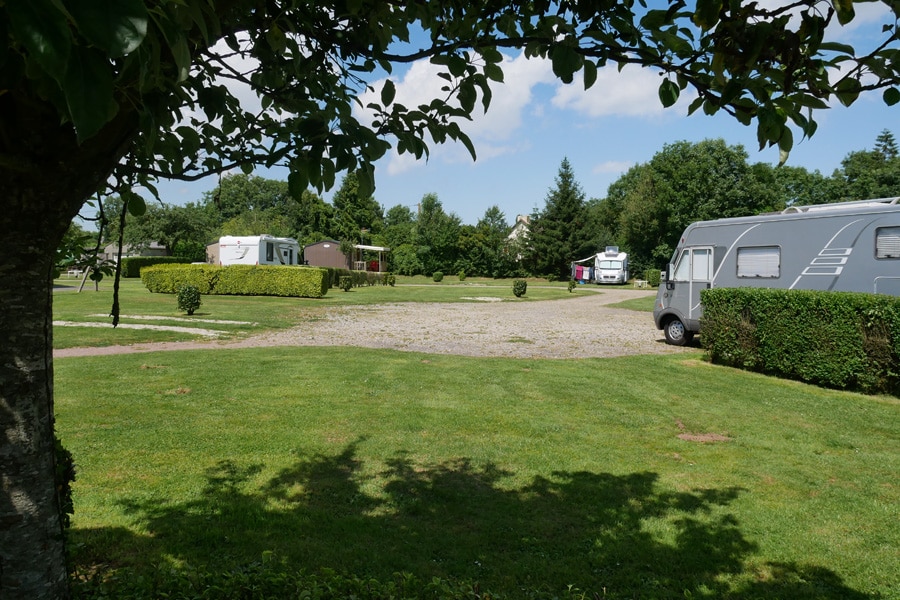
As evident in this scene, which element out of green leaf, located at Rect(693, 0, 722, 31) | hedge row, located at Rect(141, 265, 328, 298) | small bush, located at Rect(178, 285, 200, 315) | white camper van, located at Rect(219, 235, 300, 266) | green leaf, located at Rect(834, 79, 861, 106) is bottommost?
small bush, located at Rect(178, 285, 200, 315)

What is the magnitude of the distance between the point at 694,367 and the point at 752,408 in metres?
3.12

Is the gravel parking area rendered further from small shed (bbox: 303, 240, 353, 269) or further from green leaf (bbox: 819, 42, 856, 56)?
small shed (bbox: 303, 240, 353, 269)

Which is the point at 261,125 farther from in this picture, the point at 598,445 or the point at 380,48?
the point at 598,445

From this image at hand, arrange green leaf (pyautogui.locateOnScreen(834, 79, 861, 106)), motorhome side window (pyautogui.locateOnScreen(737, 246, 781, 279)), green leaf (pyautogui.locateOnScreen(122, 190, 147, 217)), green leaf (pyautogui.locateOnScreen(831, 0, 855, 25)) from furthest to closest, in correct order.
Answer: motorhome side window (pyautogui.locateOnScreen(737, 246, 781, 279))
green leaf (pyautogui.locateOnScreen(122, 190, 147, 217))
green leaf (pyautogui.locateOnScreen(834, 79, 861, 106))
green leaf (pyautogui.locateOnScreen(831, 0, 855, 25))

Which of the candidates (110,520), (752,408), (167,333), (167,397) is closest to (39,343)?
(110,520)

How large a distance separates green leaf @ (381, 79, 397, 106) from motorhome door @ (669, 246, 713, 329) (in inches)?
503

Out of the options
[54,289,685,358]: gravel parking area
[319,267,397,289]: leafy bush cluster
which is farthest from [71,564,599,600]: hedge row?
[319,267,397,289]: leafy bush cluster

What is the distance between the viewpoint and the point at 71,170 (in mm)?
1690

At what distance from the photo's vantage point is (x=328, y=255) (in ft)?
158

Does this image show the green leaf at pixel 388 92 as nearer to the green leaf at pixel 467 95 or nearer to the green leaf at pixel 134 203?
the green leaf at pixel 467 95

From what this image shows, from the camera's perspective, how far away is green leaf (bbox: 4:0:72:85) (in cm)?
72

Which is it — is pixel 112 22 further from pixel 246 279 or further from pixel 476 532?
pixel 246 279

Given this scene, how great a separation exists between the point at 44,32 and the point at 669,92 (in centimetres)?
190

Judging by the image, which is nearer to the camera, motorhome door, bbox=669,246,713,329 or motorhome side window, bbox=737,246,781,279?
motorhome side window, bbox=737,246,781,279
